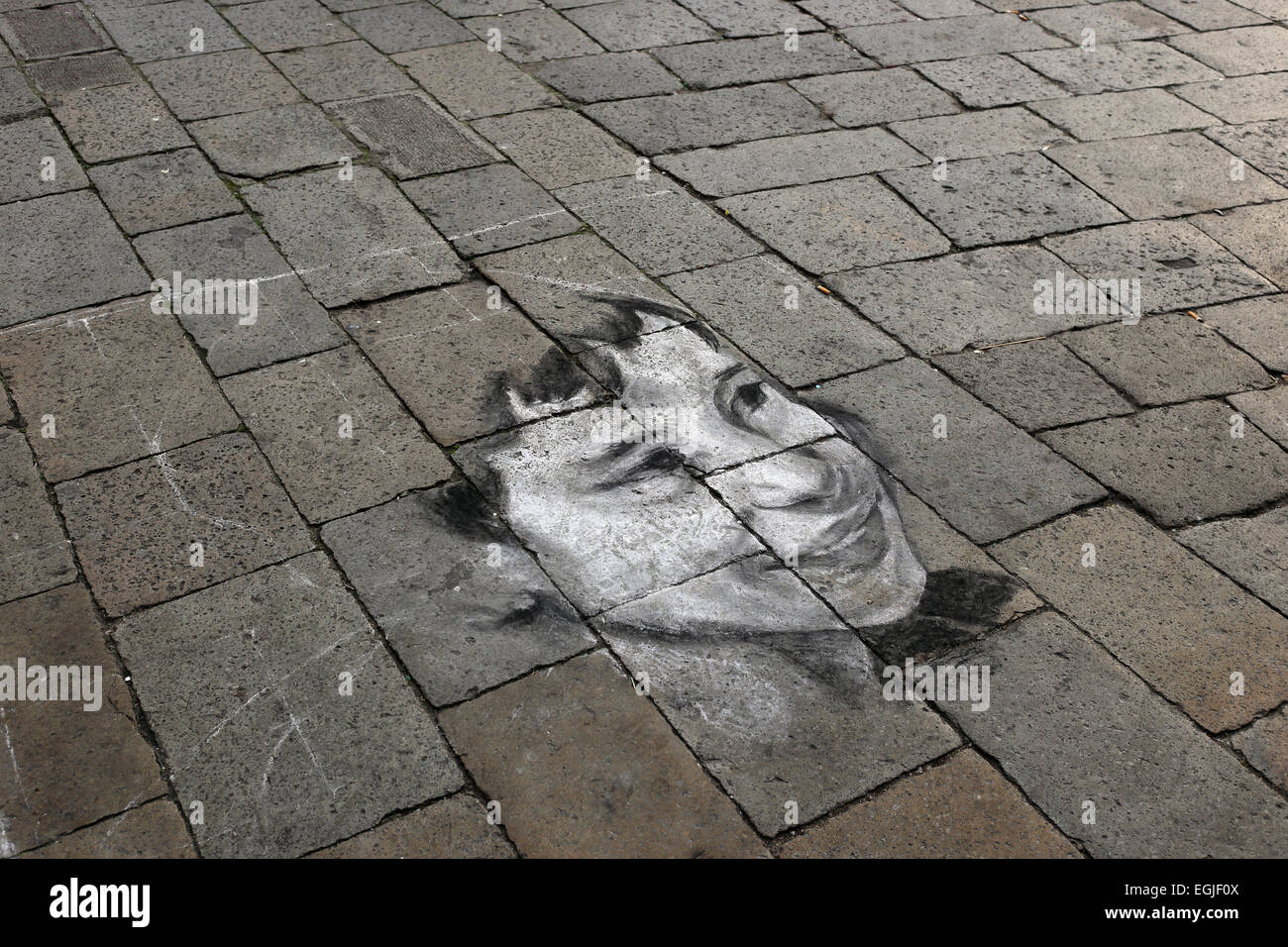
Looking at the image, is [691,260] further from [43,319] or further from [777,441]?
[43,319]

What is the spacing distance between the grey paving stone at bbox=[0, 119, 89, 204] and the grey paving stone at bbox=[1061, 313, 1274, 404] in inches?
170

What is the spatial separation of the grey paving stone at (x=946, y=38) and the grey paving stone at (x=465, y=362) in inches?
135

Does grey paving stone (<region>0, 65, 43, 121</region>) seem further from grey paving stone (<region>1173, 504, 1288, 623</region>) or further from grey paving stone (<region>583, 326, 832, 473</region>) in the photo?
grey paving stone (<region>1173, 504, 1288, 623</region>)

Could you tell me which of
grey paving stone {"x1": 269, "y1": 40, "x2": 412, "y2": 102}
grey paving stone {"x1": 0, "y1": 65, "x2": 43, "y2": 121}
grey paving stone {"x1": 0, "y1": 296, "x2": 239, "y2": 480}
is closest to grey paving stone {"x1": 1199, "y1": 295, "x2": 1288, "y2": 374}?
grey paving stone {"x1": 0, "y1": 296, "x2": 239, "y2": 480}

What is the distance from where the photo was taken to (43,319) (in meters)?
4.09

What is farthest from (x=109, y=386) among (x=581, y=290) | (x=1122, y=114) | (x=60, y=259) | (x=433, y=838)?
(x=1122, y=114)

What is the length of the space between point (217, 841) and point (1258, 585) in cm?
296

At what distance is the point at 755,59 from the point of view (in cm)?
634

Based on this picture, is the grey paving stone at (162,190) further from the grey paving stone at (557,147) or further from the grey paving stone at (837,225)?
the grey paving stone at (837,225)

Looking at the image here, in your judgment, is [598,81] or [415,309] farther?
[598,81]

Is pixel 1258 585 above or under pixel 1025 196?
under

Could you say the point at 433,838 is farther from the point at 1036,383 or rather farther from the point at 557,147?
the point at 557,147

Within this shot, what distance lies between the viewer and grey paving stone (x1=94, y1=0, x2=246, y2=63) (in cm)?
609
